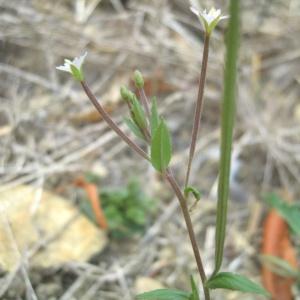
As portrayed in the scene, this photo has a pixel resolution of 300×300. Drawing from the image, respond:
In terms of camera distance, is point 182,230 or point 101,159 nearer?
point 182,230

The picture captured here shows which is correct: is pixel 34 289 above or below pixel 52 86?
below

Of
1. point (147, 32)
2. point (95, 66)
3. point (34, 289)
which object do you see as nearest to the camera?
point (34, 289)

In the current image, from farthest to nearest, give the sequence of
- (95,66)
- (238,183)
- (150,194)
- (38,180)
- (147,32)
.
Result: (147,32) → (95,66) → (238,183) → (150,194) → (38,180)

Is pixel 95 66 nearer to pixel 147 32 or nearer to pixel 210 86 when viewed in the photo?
pixel 147 32

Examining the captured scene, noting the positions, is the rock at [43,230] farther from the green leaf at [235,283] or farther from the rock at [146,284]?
the green leaf at [235,283]

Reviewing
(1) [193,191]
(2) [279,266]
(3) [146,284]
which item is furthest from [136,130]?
(2) [279,266]

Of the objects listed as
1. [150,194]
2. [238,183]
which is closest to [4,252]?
[150,194]

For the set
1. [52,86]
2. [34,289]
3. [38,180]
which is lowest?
[34,289]
